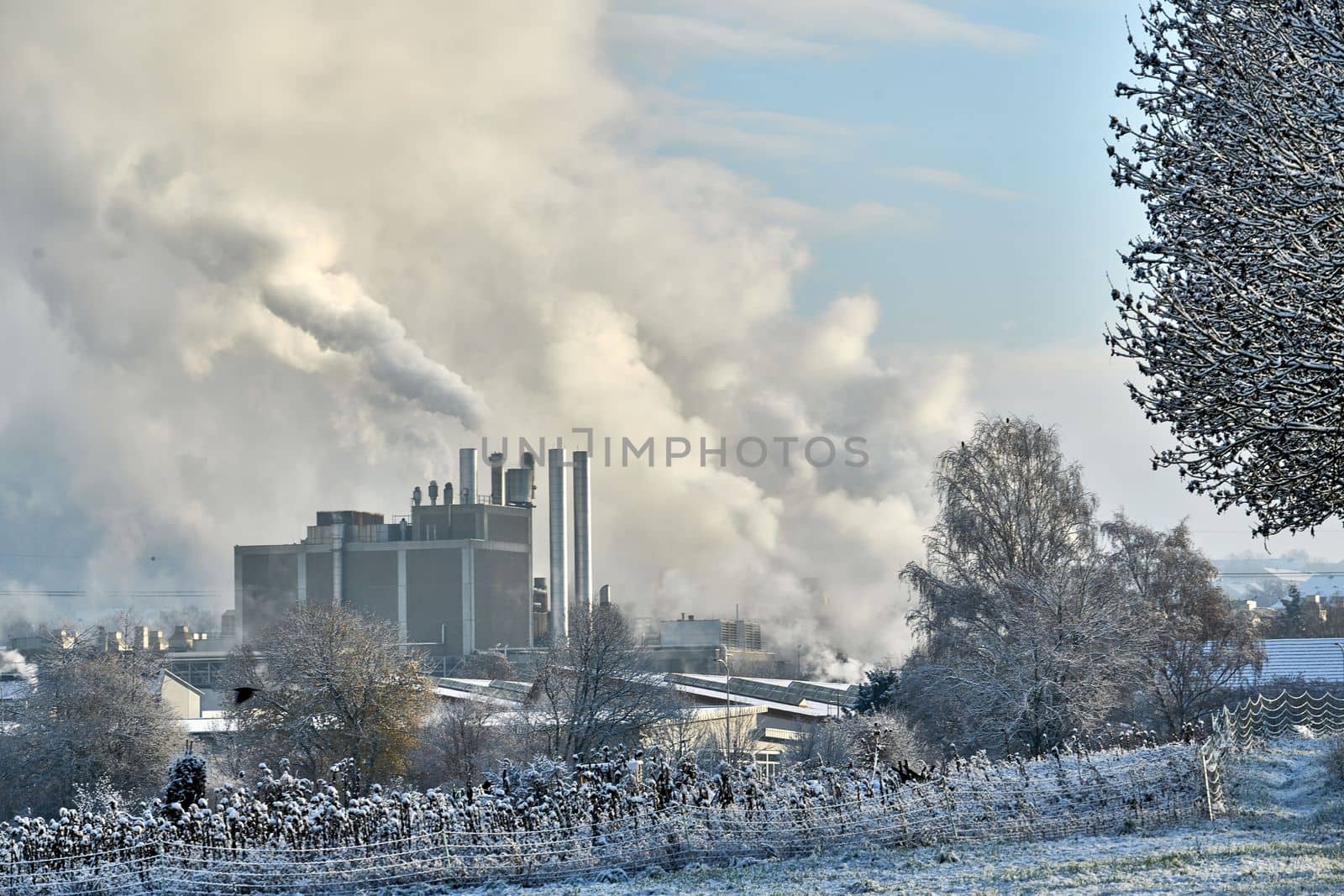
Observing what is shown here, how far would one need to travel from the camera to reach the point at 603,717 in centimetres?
3578

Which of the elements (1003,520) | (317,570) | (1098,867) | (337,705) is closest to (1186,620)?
(1003,520)

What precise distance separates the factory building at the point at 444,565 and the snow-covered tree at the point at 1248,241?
2839 inches

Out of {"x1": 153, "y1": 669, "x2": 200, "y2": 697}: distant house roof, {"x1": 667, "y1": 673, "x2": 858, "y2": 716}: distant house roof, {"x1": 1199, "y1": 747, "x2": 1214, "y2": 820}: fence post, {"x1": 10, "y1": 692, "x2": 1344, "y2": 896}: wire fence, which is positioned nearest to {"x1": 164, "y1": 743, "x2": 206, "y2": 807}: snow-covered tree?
{"x1": 10, "y1": 692, "x2": 1344, "y2": 896}: wire fence

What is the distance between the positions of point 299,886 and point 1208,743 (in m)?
11.5

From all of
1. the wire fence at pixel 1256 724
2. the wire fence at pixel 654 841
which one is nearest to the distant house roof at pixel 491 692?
the wire fence at pixel 1256 724

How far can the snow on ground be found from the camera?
11367 millimetres

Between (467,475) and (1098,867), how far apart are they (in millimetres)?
80724

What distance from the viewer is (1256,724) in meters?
33.5

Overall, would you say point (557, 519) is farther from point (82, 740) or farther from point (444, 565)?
point (82, 740)

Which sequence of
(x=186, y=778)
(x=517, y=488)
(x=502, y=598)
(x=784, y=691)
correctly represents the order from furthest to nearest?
(x=517, y=488) → (x=502, y=598) → (x=784, y=691) → (x=186, y=778)

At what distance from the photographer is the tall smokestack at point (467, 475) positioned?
90.6 metres

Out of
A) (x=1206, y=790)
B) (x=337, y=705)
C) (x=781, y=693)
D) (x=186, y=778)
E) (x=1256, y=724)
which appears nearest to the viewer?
(x=1206, y=790)

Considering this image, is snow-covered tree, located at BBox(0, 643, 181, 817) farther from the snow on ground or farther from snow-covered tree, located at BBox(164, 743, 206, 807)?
the snow on ground

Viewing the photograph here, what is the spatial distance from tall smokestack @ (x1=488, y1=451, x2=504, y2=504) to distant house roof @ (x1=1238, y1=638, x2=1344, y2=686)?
176 ft
